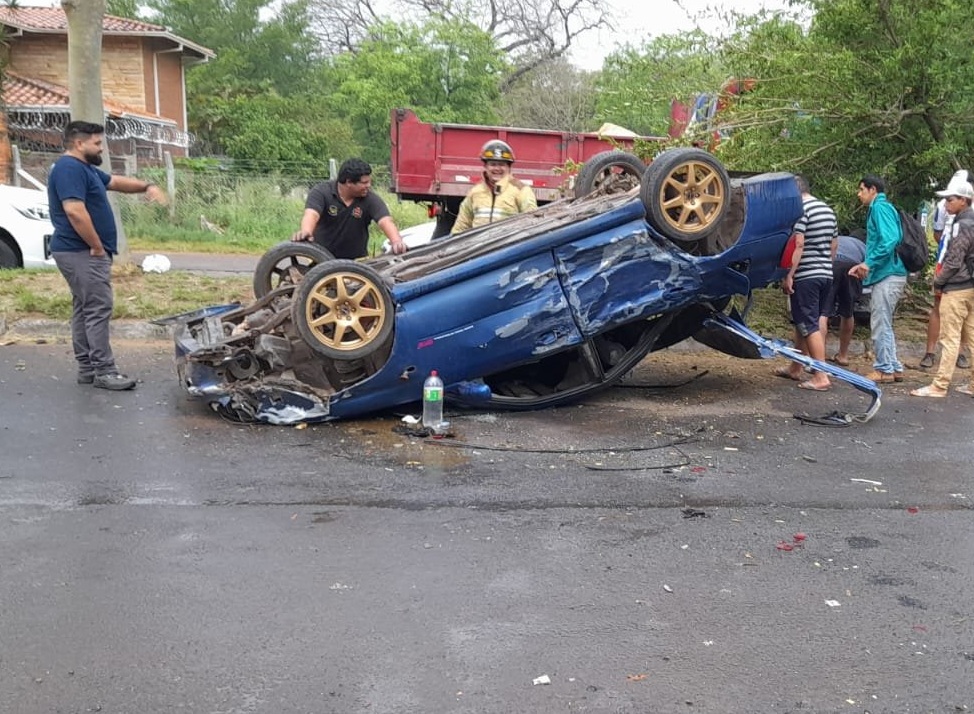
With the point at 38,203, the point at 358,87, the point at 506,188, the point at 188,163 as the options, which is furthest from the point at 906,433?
the point at 358,87

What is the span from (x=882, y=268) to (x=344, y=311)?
4801 millimetres

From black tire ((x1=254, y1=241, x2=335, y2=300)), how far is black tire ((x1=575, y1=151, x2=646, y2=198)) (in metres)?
2.13

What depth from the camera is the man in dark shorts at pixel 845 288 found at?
26.8ft

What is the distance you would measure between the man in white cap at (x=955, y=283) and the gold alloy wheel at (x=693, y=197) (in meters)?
2.40

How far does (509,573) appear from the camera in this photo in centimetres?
374

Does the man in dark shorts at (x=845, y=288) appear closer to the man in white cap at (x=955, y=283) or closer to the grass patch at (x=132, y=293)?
the man in white cap at (x=955, y=283)

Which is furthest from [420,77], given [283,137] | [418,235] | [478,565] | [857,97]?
[478,565]

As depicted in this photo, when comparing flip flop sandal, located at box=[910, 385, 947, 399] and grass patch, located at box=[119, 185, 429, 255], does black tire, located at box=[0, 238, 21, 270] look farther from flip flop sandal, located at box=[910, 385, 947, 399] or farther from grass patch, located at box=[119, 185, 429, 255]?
flip flop sandal, located at box=[910, 385, 947, 399]

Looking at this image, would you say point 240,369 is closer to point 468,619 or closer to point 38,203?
point 468,619

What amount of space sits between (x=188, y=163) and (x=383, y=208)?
58.4 ft

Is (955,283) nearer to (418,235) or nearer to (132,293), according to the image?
(418,235)

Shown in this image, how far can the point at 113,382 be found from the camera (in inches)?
254

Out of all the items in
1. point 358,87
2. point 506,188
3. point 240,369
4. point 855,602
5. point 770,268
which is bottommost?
point 855,602

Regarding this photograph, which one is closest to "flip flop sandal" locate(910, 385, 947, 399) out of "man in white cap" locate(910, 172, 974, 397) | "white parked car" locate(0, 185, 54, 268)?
"man in white cap" locate(910, 172, 974, 397)
